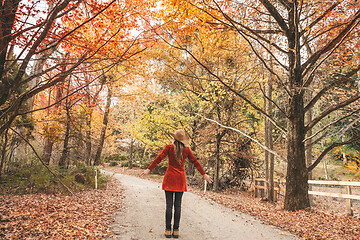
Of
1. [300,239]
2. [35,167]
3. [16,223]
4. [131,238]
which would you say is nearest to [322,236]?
[300,239]

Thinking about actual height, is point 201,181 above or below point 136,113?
below

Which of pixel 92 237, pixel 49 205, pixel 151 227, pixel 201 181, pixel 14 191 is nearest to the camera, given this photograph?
pixel 92 237

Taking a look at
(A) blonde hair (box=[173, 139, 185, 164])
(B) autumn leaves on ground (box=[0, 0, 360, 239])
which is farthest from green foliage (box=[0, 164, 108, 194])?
(A) blonde hair (box=[173, 139, 185, 164])

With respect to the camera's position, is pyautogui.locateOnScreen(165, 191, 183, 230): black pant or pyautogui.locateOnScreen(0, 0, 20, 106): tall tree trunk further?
pyautogui.locateOnScreen(165, 191, 183, 230): black pant

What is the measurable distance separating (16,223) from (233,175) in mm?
14612

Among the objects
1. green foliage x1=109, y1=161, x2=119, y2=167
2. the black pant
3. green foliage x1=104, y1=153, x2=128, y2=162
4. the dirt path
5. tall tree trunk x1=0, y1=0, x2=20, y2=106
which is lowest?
the dirt path

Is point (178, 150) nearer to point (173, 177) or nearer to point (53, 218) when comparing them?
point (173, 177)

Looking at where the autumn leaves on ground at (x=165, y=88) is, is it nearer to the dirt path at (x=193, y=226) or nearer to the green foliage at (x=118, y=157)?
the dirt path at (x=193, y=226)

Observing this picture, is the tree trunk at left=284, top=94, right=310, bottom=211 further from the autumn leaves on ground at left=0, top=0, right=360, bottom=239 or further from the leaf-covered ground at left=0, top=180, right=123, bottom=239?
the leaf-covered ground at left=0, top=180, right=123, bottom=239

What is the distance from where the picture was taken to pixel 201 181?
16453 millimetres

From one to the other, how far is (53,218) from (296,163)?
725cm

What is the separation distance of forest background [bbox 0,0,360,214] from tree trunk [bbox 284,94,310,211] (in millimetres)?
33

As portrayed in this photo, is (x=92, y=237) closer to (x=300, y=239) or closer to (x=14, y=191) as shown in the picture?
(x=300, y=239)

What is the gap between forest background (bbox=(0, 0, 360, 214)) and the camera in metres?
5.07
